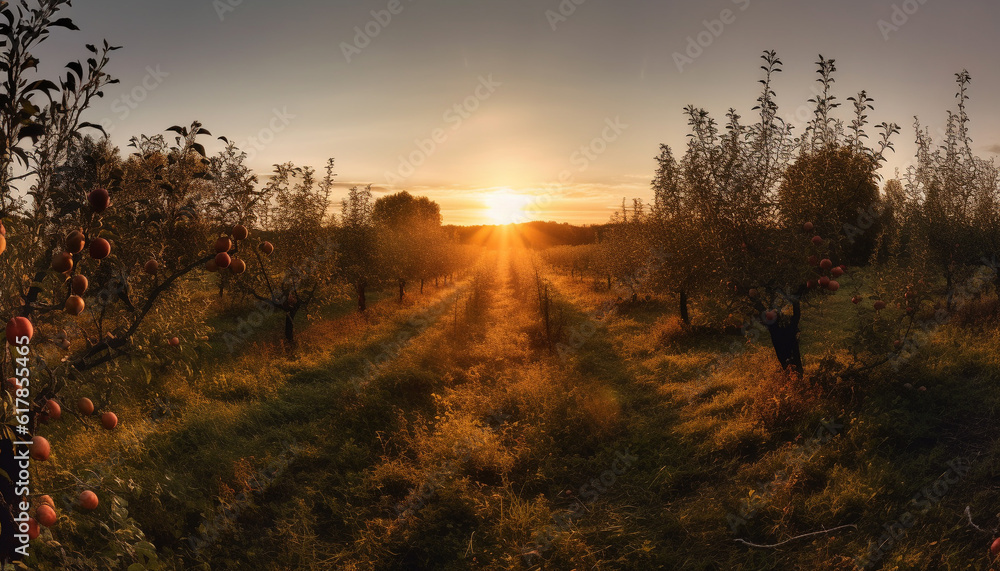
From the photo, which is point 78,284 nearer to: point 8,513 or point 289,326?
point 8,513

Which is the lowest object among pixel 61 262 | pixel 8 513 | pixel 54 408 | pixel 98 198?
pixel 8 513

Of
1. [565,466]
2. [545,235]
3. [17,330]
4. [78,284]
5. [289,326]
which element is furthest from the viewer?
[545,235]

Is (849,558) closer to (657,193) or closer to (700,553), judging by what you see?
(700,553)

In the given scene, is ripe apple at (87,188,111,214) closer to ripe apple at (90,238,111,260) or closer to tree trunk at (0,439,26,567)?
ripe apple at (90,238,111,260)

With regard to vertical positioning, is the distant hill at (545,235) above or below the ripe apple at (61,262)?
above

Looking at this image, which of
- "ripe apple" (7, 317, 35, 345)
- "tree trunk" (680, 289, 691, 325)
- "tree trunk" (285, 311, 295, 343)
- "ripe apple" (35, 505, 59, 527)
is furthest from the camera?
"tree trunk" (680, 289, 691, 325)

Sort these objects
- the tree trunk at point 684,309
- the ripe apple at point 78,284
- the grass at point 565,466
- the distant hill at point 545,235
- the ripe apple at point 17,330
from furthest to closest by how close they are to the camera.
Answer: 1. the distant hill at point 545,235
2. the tree trunk at point 684,309
3. the grass at point 565,466
4. the ripe apple at point 78,284
5. the ripe apple at point 17,330

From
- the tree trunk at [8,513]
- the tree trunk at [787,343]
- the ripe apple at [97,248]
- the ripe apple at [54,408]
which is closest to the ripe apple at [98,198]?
the ripe apple at [97,248]

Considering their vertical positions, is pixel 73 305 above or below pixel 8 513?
above

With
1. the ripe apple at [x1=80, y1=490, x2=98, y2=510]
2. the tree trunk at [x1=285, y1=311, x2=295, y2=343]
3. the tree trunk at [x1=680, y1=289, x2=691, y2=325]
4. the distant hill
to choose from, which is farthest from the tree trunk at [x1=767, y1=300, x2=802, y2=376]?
the distant hill

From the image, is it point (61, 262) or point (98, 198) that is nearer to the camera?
point (61, 262)

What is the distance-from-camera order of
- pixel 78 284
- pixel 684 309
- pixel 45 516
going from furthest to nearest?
pixel 684 309 < pixel 78 284 < pixel 45 516

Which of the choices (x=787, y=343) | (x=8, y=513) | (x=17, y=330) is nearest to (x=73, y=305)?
(x=17, y=330)

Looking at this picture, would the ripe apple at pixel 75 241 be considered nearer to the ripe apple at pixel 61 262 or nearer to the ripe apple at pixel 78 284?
the ripe apple at pixel 61 262
